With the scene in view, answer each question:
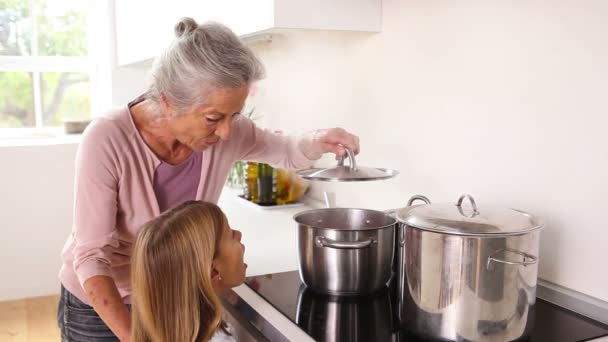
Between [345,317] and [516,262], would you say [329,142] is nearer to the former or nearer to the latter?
[345,317]

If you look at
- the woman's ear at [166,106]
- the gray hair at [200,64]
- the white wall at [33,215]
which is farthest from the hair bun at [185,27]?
the white wall at [33,215]

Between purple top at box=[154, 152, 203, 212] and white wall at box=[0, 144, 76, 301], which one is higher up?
purple top at box=[154, 152, 203, 212]

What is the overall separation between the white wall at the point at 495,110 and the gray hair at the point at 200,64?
0.50 metres

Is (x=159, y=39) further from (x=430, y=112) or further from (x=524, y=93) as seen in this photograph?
(x=524, y=93)

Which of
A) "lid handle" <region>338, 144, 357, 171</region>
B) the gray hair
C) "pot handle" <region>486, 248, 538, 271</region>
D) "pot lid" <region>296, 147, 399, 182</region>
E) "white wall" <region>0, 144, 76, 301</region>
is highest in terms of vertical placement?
the gray hair

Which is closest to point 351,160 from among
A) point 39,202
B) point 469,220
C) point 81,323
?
point 469,220

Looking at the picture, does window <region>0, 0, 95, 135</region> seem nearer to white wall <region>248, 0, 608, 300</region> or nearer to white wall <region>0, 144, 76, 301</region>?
white wall <region>0, 144, 76, 301</region>

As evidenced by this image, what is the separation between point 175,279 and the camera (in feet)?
3.14

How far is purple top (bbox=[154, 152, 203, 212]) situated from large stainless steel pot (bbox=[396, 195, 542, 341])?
1.63ft

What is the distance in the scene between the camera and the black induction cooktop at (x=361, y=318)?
98 centimetres

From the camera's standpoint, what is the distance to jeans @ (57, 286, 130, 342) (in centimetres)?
122

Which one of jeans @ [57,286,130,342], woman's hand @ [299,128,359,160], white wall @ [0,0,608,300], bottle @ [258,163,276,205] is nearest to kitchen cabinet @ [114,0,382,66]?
white wall @ [0,0,608,300]

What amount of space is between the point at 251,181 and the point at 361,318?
112 cm

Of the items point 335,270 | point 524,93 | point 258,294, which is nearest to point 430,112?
point 524,93
